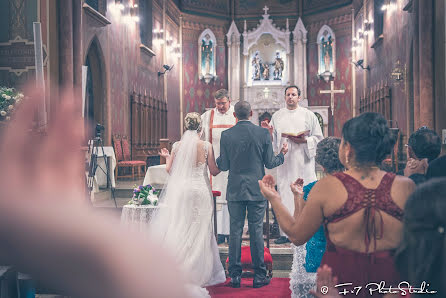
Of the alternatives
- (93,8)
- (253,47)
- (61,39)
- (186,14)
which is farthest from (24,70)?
(253,47)

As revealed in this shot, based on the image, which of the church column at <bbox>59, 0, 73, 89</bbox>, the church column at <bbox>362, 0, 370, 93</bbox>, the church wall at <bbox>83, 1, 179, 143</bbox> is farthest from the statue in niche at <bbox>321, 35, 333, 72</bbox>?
the church column at <bbox>59, 0, 73, 89</bbox>

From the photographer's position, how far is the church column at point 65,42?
6.45m

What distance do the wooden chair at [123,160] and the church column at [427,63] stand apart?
6400 millimetres

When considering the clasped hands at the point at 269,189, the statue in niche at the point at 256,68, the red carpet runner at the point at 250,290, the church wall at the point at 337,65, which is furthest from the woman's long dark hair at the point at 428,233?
the statue in niche at the point at 256,68

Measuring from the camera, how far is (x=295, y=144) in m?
5.10

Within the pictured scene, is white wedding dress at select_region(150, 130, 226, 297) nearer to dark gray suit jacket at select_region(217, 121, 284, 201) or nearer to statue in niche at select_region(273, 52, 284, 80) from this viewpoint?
dark gray suit jacket at select_region(217, 121, 284, 201)

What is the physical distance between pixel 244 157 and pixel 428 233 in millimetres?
3049

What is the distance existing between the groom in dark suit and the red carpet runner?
0.10m

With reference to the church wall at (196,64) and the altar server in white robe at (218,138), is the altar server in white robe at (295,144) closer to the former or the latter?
the altar server in white robe at (218,138)

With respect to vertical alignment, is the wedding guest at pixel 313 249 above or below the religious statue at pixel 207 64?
below

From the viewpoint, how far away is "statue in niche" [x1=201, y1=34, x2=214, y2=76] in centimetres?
1622

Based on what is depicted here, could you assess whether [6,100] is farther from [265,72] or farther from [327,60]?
[327,60]

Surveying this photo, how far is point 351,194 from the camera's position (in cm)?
160

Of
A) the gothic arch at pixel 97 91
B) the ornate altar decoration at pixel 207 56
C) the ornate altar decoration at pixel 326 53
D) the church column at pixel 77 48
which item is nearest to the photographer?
the church column at pixel 77 48
